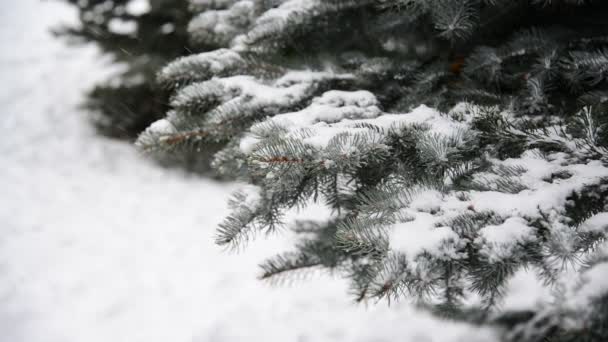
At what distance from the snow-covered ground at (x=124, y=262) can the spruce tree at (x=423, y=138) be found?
0.69 m

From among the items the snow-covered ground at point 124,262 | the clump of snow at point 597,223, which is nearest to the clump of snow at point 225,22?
the snow-covered ground at point 124,262

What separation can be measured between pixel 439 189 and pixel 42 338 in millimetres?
2977

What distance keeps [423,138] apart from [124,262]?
2.98 meters

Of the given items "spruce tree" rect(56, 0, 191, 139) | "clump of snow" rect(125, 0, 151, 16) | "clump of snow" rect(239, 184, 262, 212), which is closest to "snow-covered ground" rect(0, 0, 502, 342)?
"spruce tree" rect(56, 0, 191, 139)

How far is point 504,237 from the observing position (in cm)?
78

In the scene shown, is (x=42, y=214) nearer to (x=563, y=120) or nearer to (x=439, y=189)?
(x=439, y=189)

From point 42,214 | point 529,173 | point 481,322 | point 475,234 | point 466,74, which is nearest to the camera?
point 475,234

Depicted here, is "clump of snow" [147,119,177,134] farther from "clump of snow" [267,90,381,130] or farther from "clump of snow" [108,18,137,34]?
"clump of snow" [108,18,137,34]

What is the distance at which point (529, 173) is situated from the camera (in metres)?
0.92

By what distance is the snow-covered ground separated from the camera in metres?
2.29

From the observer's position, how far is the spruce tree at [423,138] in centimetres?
82

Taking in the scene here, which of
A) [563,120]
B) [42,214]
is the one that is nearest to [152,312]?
[42,214]

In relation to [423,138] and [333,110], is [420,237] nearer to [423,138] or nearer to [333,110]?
[423,138]

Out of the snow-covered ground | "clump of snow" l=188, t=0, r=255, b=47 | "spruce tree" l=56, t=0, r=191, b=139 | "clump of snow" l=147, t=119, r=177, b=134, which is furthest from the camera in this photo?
"spruce tree" l=56, t=0, r=191, b=139
